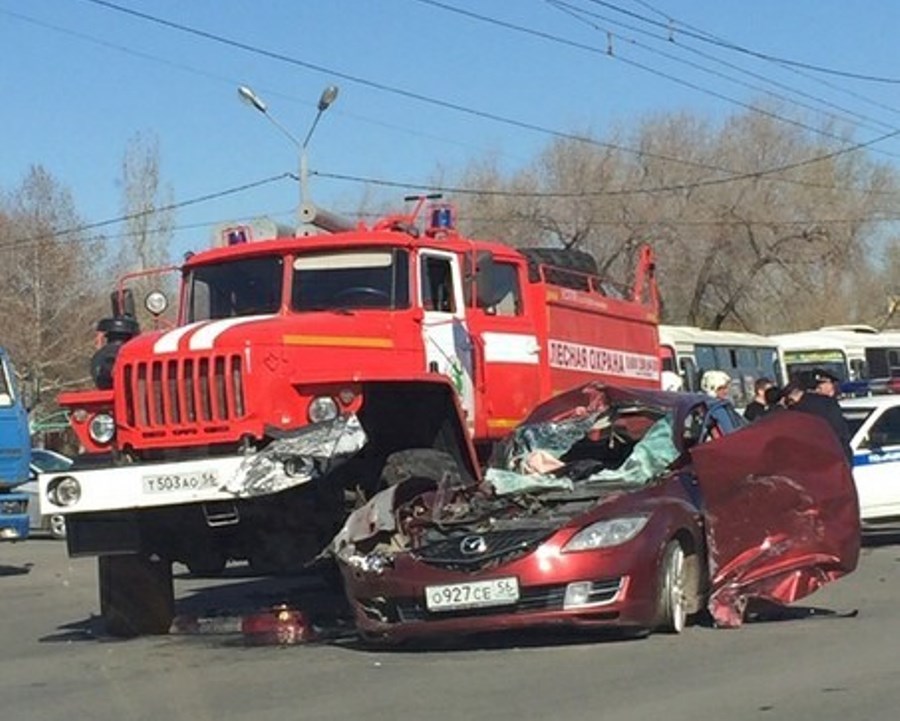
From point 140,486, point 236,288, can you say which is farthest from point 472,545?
point 236,288

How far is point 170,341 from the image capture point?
39.0ft

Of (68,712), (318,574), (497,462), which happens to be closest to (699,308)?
(318,574)

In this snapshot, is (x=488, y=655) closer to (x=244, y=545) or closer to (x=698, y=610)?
(x=698, y=610)

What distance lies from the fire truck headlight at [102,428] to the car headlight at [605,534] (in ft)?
12.7

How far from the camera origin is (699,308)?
Result: 57.4 m

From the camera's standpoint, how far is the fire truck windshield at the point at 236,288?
13078 millimetres

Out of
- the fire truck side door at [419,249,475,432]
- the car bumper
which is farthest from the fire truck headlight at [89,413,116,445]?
the car bumper

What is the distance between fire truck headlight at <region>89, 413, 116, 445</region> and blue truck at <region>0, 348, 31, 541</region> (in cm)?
875

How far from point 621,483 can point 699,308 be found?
47351 mm

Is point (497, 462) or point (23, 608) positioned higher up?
point (497, 462)

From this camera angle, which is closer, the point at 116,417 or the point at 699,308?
the point at 116,417

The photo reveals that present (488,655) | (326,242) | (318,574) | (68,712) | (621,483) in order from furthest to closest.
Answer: (318,574)
(326,242)
(621,483)
(488,655)
(68,712)

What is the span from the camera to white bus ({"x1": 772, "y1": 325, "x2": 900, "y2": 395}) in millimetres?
42844

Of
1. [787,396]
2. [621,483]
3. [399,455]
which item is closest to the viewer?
[621,483]
